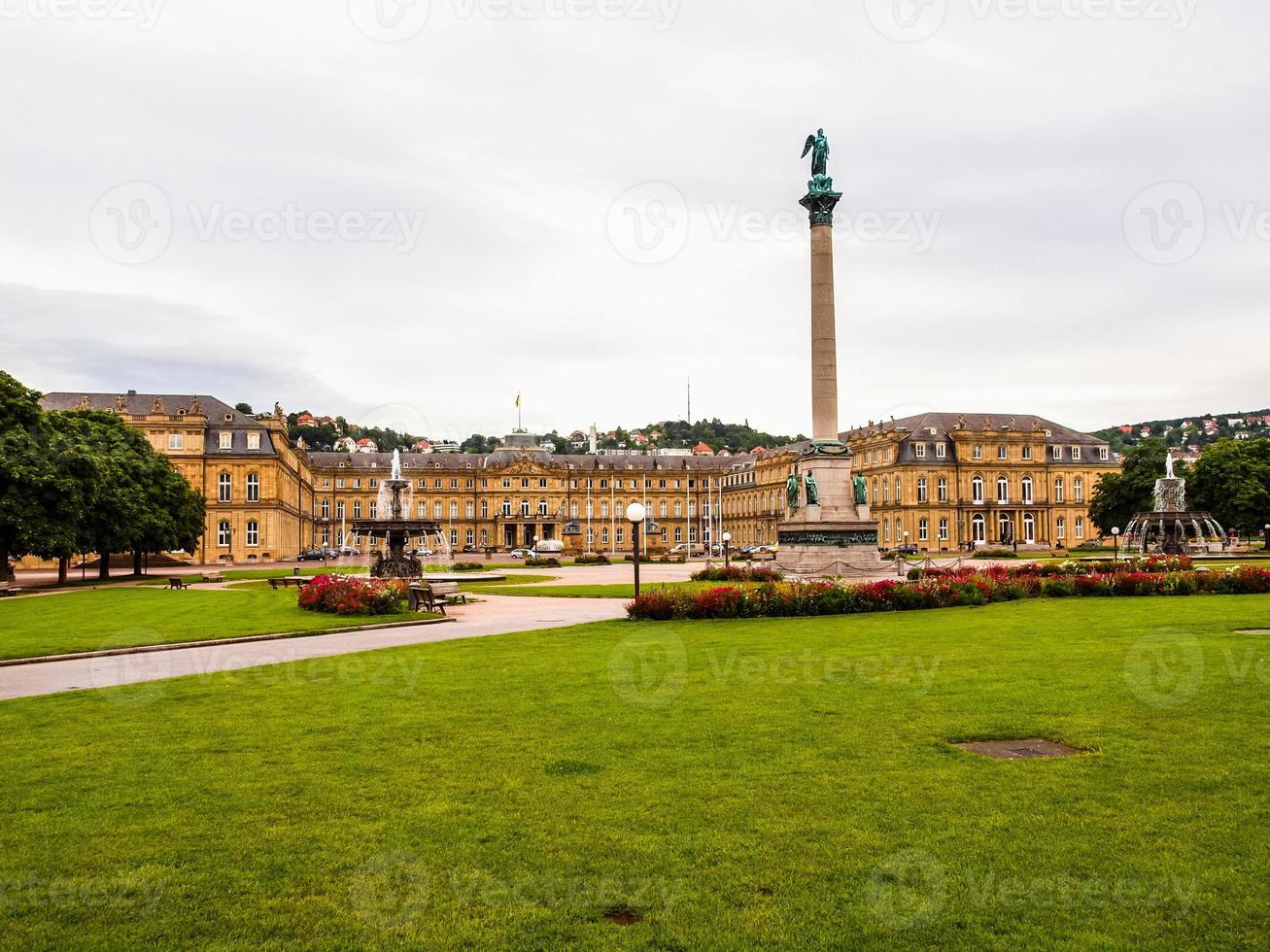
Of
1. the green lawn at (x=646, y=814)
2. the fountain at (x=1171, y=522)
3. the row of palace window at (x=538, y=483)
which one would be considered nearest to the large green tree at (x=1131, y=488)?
the fountain at (x=1171, y=522)

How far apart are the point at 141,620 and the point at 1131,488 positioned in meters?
84.6

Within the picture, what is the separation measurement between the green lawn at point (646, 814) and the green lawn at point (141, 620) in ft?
25.5

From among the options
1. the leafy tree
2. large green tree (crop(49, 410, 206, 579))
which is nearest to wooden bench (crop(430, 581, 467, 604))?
the leafy tree

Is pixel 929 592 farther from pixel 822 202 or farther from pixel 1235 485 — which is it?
pixel 1235 485

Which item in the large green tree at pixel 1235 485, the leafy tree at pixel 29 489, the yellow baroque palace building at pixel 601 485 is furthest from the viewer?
the yellow baroque palace building at pixel 601 485

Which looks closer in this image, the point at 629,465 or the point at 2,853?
the point at 2,853

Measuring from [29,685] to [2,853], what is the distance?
9.14m

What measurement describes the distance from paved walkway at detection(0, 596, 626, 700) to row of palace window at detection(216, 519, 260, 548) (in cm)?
7325

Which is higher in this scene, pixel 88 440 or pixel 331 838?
pixel 88 440

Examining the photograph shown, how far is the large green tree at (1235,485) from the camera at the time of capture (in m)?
73.1

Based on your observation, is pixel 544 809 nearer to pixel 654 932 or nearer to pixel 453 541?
pixel 654 932

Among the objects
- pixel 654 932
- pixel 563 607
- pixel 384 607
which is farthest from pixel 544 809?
pixel 563 607

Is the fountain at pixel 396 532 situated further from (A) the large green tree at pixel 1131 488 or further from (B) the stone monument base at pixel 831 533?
(A) the large green tree at pixel 1131 488

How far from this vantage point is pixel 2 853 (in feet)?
23.4
